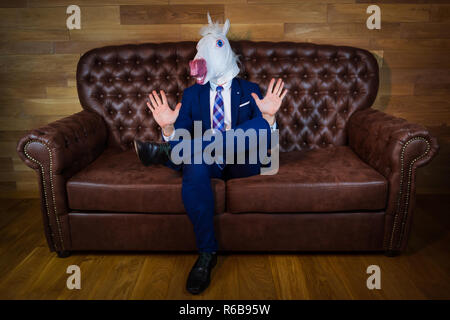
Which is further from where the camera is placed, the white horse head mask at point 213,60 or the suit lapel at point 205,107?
the suit lapel at point 205,107

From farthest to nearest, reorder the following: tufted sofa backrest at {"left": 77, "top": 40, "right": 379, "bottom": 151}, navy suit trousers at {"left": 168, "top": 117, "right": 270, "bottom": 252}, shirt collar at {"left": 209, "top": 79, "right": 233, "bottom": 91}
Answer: tufted sofa backrest at {"left": 77, "top": 40, "right": 379, "bottom": 151}, shirt collar at {"left": 209, "top": 79, "right": 233, "bottom": 91}, navy suit trousers at {"left": 168, "top": 117, "right": 270, "bottom": 252}

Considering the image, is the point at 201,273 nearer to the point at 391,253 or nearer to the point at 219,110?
the point at 219,110

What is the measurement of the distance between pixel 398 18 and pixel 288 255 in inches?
76.5

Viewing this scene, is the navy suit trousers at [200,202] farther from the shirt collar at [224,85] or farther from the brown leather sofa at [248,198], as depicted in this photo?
the shirt collar at [224,85]

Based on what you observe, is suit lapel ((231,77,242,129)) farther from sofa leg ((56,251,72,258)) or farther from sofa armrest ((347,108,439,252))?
sofa leg ((56,251,72,258))

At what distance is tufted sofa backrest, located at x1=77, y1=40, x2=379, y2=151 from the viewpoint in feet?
8.55

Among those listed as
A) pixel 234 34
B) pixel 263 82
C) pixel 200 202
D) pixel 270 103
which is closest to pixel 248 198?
pixel 200 202

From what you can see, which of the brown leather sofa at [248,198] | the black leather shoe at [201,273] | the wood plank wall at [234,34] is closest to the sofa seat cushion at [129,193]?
the brown leather sofa at [248,198]

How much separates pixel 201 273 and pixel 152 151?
65 centimetres

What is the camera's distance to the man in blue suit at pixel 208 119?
1.88 meters

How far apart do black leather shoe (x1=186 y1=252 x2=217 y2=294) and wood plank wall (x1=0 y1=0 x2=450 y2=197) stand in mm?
1678

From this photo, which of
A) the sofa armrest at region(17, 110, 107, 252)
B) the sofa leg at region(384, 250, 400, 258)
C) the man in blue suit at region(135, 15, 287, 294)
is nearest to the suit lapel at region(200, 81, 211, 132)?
the man in blue suit at region(135, 15, 287, 294)

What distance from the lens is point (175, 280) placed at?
1.87m

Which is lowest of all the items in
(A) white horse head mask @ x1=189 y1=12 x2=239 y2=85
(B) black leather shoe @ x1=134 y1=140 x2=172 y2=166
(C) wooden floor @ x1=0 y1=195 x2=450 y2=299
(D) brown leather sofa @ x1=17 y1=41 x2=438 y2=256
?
(C) wooden floor @ x1=0 y1=195 x2=450 y2=299
